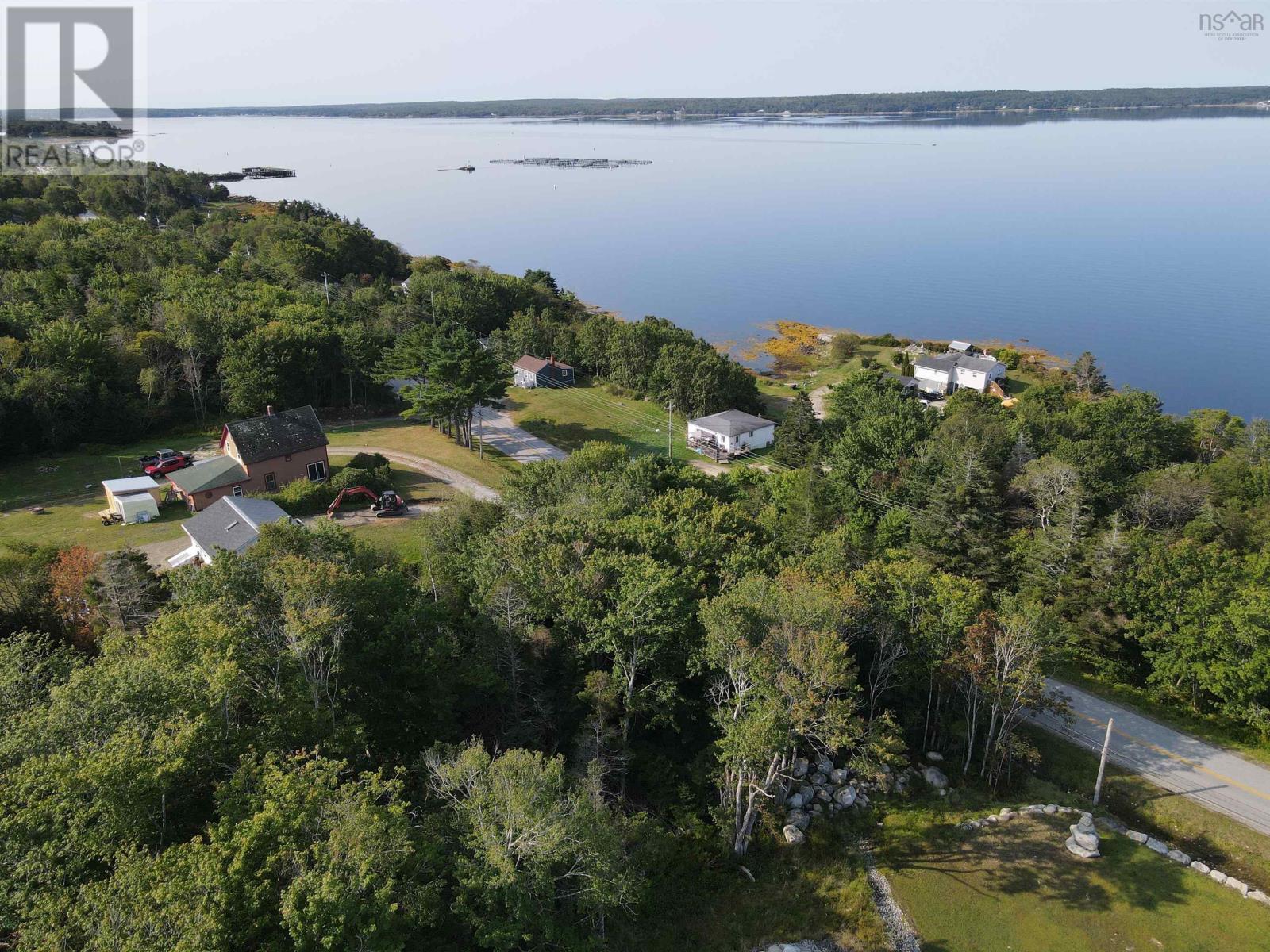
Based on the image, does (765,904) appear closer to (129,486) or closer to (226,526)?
(226,526)

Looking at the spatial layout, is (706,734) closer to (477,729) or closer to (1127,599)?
(477,729)

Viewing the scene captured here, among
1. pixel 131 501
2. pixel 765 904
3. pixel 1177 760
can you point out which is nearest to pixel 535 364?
pixel 131 501

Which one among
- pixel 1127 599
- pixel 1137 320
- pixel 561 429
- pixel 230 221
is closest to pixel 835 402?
pixel 561 429

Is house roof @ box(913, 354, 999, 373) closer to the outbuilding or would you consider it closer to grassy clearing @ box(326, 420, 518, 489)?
grassy clearing @ box(326, 420, 518, 489)

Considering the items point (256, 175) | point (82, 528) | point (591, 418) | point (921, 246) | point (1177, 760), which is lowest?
point (82, 528)

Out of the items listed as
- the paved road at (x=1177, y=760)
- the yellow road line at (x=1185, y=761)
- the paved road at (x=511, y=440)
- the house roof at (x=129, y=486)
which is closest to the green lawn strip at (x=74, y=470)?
the house roof at (x=129, y=486)

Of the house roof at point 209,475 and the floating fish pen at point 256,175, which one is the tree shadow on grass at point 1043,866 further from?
the floating fish pen at point 256,175
